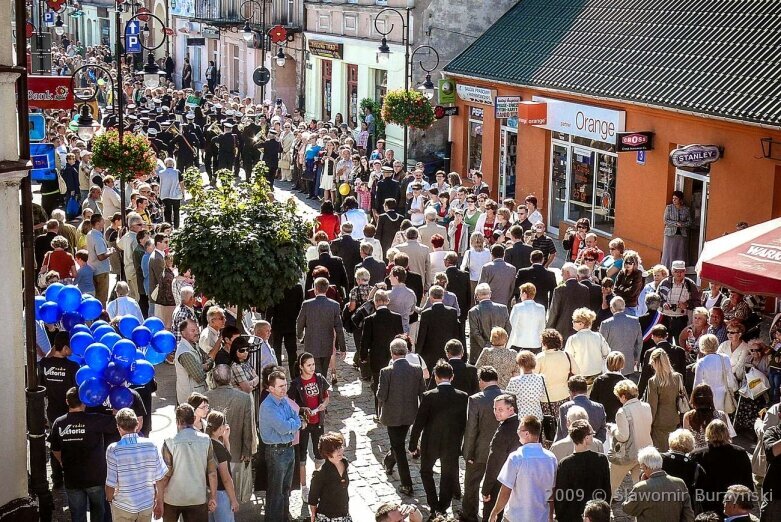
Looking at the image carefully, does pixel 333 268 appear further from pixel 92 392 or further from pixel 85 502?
pixel 85 502

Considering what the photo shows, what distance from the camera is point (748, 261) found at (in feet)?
38.8

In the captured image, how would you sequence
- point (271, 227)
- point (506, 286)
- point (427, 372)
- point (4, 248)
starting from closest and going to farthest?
point (4, 248), point (271, 227), point (427, 372), point (506, 286)

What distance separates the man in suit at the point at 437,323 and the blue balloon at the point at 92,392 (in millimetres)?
4280

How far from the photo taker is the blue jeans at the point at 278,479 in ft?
33.8

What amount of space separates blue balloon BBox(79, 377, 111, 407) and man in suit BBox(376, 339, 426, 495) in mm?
2727

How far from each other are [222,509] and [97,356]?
2152mm

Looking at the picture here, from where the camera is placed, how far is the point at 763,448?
33.5 ft

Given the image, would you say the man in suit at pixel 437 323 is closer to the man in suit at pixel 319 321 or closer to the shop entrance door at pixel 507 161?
the man in suit at pixel 319 321

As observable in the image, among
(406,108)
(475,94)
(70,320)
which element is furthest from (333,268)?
(475,94)

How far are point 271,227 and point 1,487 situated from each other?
3.76 meters

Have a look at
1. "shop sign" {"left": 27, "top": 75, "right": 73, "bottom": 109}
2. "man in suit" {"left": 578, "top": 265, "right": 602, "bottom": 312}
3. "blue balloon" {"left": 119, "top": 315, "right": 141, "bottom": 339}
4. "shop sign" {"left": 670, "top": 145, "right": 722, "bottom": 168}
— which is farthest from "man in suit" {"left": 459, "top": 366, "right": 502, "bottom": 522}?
"shop sign" {"left": 670, "top": 145, "right": 722, "bottom": 168}

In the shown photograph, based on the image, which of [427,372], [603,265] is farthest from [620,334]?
[603,265]

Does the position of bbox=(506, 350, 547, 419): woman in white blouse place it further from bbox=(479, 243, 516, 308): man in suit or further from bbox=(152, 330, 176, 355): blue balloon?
bbox=(479, 243, 516, 308): man in suit

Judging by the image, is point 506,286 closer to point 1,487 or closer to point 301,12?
point 1,487
